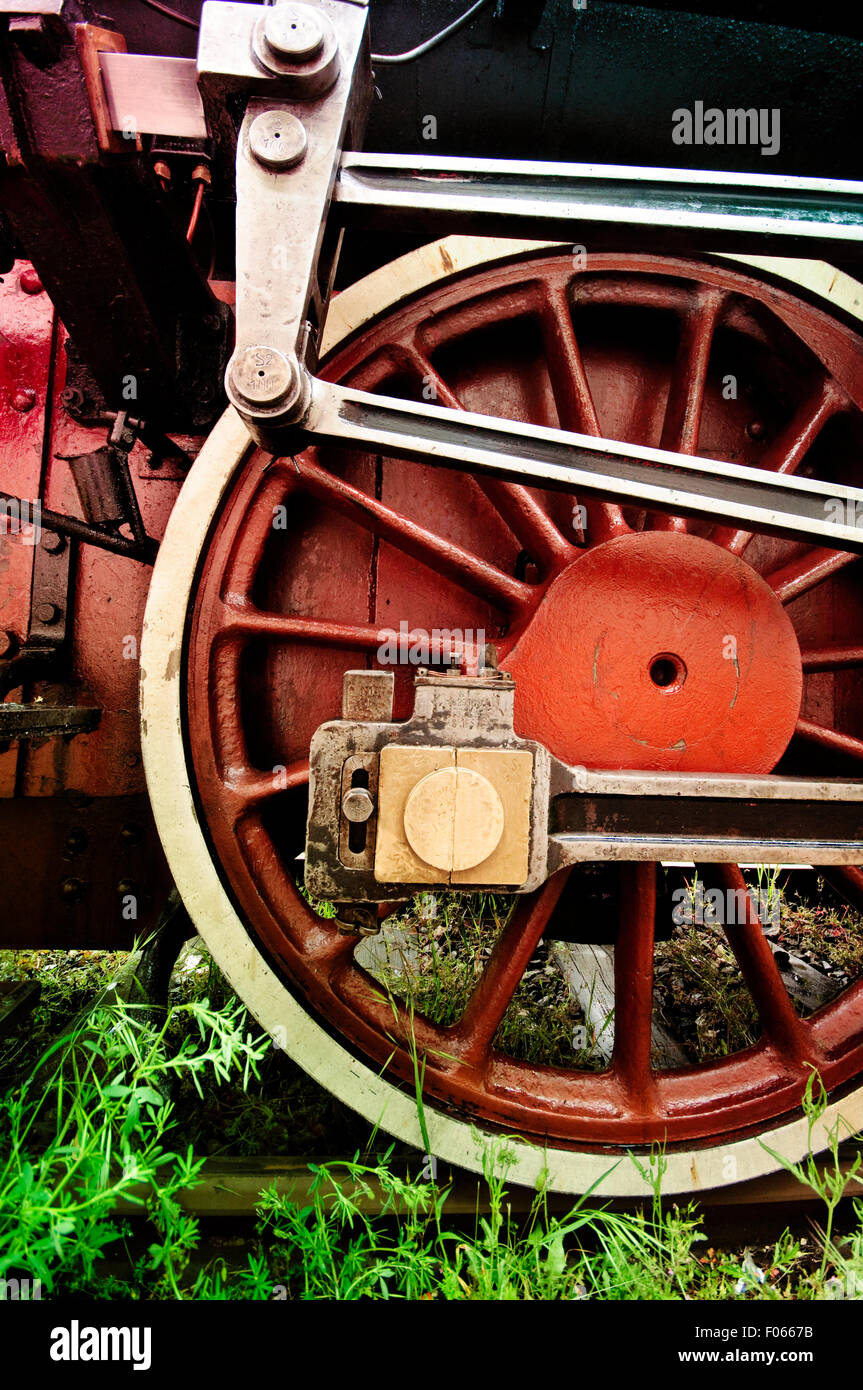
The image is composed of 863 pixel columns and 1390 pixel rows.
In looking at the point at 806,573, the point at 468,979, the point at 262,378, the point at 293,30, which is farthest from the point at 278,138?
the point at 468,979

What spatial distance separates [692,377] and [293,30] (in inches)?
41.4

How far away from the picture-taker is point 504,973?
1512 millimetres

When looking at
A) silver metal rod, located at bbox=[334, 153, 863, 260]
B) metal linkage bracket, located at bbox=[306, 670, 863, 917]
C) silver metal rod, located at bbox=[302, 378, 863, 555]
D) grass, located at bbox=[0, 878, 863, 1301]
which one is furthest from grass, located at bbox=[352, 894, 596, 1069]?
silver metal rod, located at bbox=[334, 153, 863, 260]

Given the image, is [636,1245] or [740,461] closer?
[636,1245]

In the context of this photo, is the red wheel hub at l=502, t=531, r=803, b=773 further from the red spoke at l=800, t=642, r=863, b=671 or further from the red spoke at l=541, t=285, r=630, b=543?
the red spoke at l=800, t=642, r=863, b=671

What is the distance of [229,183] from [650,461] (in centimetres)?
116

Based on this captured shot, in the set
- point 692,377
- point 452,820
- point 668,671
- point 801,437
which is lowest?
point 452,820

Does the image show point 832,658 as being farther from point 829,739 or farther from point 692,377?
point 692,377

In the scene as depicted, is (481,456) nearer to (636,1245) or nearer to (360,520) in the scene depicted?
(360,520)

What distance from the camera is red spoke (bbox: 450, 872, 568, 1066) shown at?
4.89 feet

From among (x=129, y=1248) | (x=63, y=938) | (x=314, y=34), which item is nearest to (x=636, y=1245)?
(x=129, y=1248)

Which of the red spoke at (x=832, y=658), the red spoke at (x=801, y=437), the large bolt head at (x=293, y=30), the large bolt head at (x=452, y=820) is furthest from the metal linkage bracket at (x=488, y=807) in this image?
the large bolt head at (x=293, y=30)

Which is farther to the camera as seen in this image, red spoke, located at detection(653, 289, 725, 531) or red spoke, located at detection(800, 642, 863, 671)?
red spoke, located at detection(800, 642, 863, 671)

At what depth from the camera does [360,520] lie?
154cm
